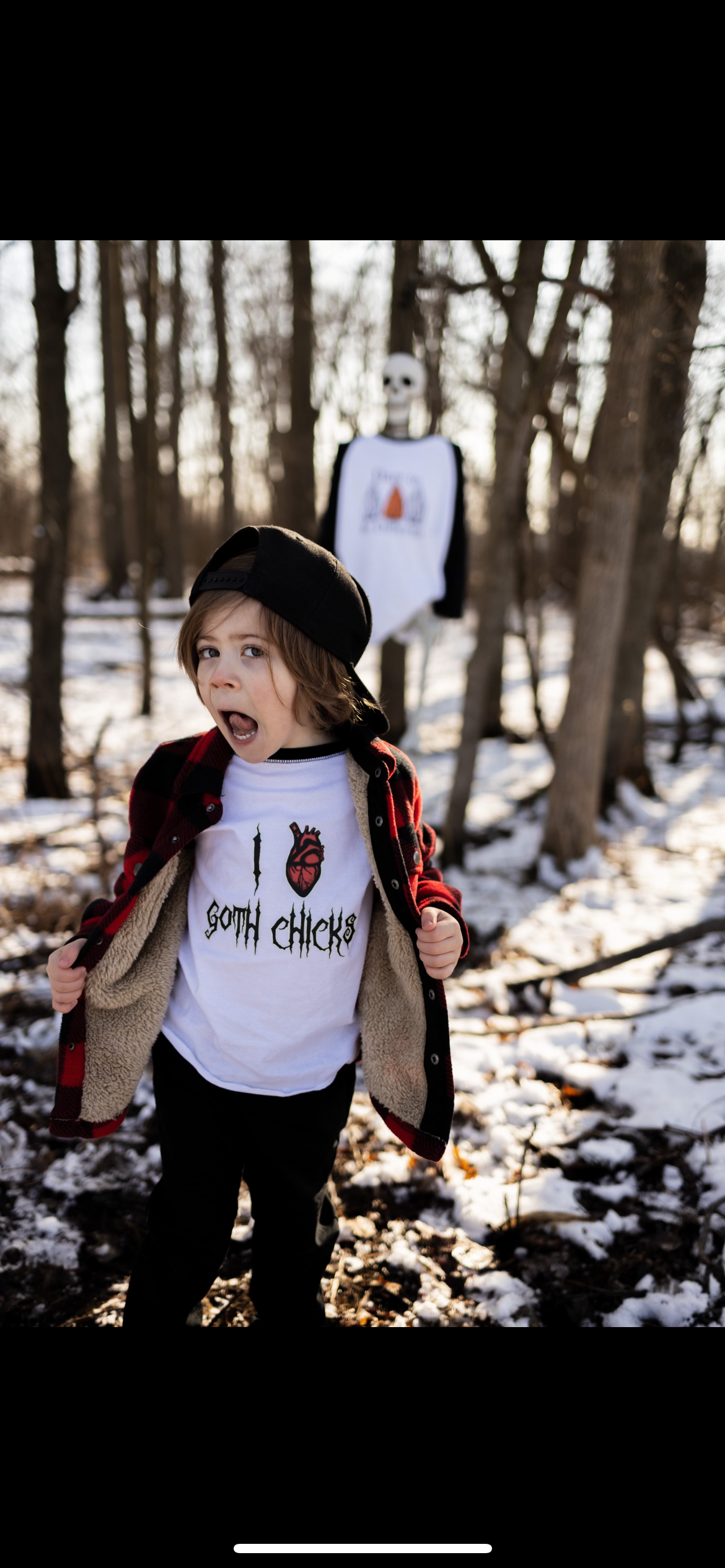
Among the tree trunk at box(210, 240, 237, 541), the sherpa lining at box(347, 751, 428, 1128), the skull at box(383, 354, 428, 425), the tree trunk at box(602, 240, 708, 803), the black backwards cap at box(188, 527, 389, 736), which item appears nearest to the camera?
the black backwards cap at box(188, 527, 389, 736)

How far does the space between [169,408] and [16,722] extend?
11341mm

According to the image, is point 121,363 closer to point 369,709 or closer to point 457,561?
point 457,561

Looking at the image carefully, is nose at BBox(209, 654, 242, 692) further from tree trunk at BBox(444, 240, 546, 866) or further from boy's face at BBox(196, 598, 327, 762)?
tree trunk at BBox(444, 240, 546, 866)

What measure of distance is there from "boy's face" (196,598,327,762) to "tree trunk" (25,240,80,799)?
3.87 m

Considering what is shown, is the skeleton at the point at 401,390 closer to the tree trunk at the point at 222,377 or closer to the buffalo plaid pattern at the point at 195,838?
the buffalo plaid pattern at the point at 195,838

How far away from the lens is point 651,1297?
6.22ft

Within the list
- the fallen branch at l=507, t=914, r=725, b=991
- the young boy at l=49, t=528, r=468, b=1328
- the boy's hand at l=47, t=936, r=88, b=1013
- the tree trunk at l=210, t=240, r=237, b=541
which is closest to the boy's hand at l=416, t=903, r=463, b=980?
the young boy at l=49, t=528, r=468, b=1328

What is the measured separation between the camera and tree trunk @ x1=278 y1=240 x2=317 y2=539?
22.2ft

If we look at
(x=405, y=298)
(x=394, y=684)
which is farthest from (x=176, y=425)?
(x=405, y=298)

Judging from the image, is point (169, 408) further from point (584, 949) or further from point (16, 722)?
point (584, 949)

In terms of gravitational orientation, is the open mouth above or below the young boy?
above

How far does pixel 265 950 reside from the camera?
1.40m
